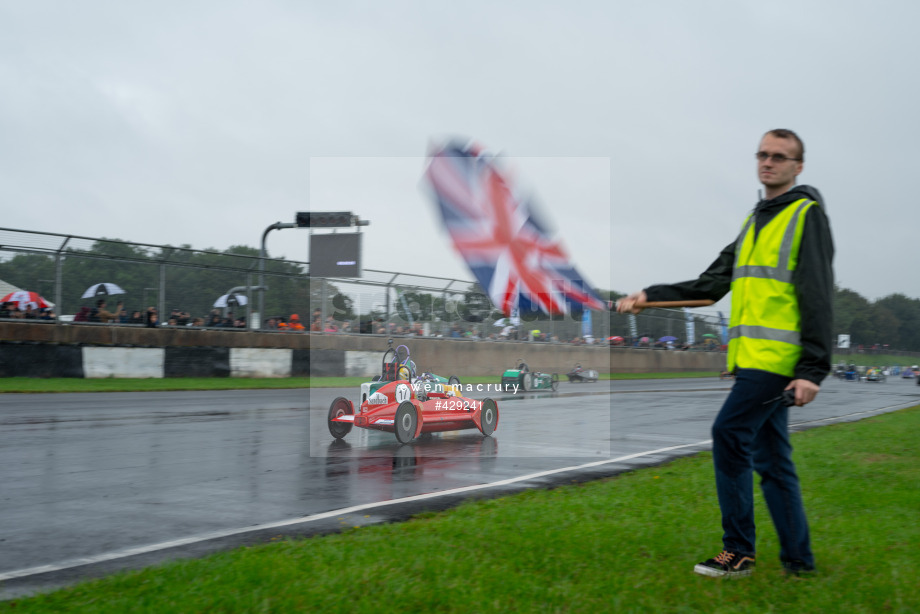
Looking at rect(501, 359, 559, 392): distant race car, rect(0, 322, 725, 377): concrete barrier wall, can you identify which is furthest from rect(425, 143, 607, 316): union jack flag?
rect(501, 359, 559, 392): distant race car

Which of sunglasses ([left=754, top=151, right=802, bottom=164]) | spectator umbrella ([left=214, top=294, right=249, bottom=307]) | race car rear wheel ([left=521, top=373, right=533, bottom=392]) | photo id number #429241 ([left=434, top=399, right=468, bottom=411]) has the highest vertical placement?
spectator umbrella ([left=214, top=294, right=249, bottom=307])

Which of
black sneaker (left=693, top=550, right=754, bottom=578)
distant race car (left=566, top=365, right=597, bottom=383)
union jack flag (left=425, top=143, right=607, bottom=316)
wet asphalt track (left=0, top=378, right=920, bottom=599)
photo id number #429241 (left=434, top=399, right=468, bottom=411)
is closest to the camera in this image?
black sneaker (left=693, top=550, right=754, bottom=578)

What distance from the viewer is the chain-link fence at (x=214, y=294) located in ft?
63.4

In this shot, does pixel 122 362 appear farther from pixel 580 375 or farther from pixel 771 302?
pixel 580 375

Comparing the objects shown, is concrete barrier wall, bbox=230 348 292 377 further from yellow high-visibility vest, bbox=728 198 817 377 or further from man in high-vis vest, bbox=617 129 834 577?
yellow high-visibility vest, bbox=728 198 817 377

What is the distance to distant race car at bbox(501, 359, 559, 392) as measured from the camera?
76.4 ft

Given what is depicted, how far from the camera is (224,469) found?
7.92 meters

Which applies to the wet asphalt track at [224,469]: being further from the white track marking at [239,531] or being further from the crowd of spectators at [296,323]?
the crowd of spectators at [296,323]

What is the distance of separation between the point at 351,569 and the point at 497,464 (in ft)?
16.7

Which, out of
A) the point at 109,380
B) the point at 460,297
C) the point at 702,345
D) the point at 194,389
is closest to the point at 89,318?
the point at 109,380

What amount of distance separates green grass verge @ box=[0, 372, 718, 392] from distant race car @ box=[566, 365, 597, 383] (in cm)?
1059

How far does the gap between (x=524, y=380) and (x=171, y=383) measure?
9892 millimetres

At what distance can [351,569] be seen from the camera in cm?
389

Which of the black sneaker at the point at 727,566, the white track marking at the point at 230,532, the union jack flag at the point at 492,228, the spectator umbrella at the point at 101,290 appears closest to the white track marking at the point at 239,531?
the white track marking at the point at 230,532
